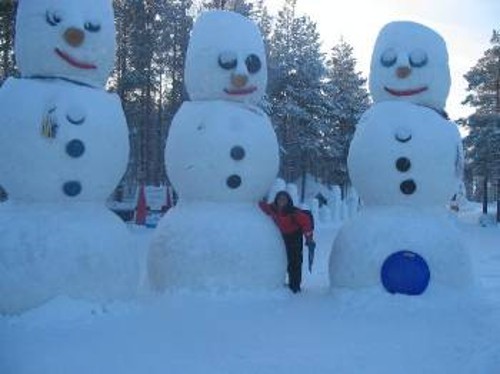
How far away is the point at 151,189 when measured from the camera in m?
22.6

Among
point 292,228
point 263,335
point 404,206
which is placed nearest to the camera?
point 263,335

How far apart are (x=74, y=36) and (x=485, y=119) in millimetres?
28183

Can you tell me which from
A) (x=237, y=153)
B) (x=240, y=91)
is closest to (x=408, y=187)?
(x=237, y=153)

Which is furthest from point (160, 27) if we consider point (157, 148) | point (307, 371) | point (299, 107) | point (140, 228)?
point (307, 371)

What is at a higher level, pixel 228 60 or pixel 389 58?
pixel 389 58

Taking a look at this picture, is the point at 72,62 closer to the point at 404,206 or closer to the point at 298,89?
the point at 404,206

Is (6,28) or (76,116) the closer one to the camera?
(76,116)

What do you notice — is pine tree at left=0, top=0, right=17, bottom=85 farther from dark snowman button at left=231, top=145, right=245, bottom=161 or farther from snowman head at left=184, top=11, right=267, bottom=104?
dark snowman button at left=231, top=145, right=245, bottom=161

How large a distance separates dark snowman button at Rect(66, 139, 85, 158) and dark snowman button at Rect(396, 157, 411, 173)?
156 inches

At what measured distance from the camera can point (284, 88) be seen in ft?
99.9

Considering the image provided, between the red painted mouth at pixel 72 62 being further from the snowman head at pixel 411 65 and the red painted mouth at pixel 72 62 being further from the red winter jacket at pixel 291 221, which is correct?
the snowman head at pixel 411 65

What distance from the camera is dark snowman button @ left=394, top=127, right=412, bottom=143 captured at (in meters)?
8.87

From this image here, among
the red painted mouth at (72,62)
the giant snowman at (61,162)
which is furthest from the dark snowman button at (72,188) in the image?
the red painted mouth at (72,62)

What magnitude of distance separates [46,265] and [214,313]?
206 centimetres
